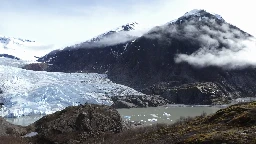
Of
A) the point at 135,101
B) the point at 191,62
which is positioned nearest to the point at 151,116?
the point at 135,101

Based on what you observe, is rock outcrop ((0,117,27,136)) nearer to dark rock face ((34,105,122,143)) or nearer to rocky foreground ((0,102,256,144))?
rocky foreground ((0,102,256,144))

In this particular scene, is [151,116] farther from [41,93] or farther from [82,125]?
[82,125]

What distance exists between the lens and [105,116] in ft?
97.5

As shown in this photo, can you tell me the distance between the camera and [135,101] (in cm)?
10762

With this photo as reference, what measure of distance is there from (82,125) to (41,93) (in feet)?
213

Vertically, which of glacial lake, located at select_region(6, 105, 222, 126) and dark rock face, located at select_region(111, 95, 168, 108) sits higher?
dark rock face, located at select_region(111, 95, 168, 108)

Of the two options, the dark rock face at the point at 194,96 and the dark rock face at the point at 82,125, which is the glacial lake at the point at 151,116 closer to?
the dark rock face at the point at 82,125

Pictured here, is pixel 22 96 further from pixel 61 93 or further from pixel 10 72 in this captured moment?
pixel 10 72

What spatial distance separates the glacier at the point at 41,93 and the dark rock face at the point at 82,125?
52.8 metres

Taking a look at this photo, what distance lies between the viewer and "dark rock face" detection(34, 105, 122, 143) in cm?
2711

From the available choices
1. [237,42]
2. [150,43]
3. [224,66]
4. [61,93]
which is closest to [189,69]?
[224,66]

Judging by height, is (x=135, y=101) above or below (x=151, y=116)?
above

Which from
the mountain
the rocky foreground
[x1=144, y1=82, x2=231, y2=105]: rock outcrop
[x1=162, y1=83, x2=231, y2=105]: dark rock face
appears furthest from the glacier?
the rocky foreground

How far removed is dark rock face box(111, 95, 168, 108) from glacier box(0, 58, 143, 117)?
2707 mm
